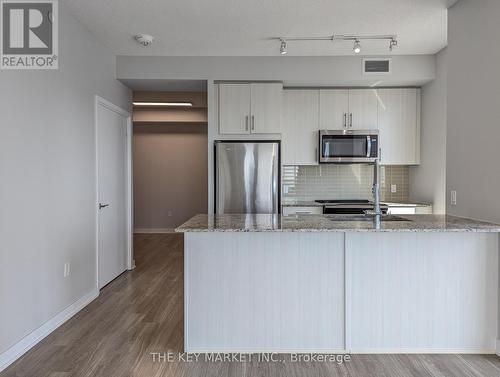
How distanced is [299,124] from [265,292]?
107 inches

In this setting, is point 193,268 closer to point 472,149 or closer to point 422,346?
point 422,346

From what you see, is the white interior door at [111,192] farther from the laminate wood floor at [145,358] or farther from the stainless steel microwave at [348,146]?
the stainless steel microwave at [348,146]

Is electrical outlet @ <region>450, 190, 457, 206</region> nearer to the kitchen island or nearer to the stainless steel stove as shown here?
the kitchen island

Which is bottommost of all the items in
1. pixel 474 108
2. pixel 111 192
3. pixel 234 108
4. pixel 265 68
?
pixel 111 192

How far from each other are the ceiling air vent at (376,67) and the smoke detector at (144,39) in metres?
2.40

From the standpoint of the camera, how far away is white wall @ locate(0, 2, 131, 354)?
2459 millimetres

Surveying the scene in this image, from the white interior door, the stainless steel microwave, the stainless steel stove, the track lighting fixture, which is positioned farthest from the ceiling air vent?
the white interior door

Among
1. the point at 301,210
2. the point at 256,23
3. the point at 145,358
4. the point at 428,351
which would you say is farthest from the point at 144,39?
the point at 428,351

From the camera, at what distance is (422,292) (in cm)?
252

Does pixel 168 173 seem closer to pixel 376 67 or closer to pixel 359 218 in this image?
pixel 376 67

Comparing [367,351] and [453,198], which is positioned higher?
[453,198]

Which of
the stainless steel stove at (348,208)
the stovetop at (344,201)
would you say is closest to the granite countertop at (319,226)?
the stainless steel stove at (348,208)

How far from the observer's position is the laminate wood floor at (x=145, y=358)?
2314mm

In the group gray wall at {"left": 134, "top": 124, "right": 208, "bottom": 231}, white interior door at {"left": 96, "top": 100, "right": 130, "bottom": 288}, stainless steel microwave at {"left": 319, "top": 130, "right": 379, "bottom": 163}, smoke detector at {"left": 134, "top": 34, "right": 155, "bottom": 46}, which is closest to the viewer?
smoke detector at {"left": 134, "top": 34, "right": 155, "bottom": 46}
